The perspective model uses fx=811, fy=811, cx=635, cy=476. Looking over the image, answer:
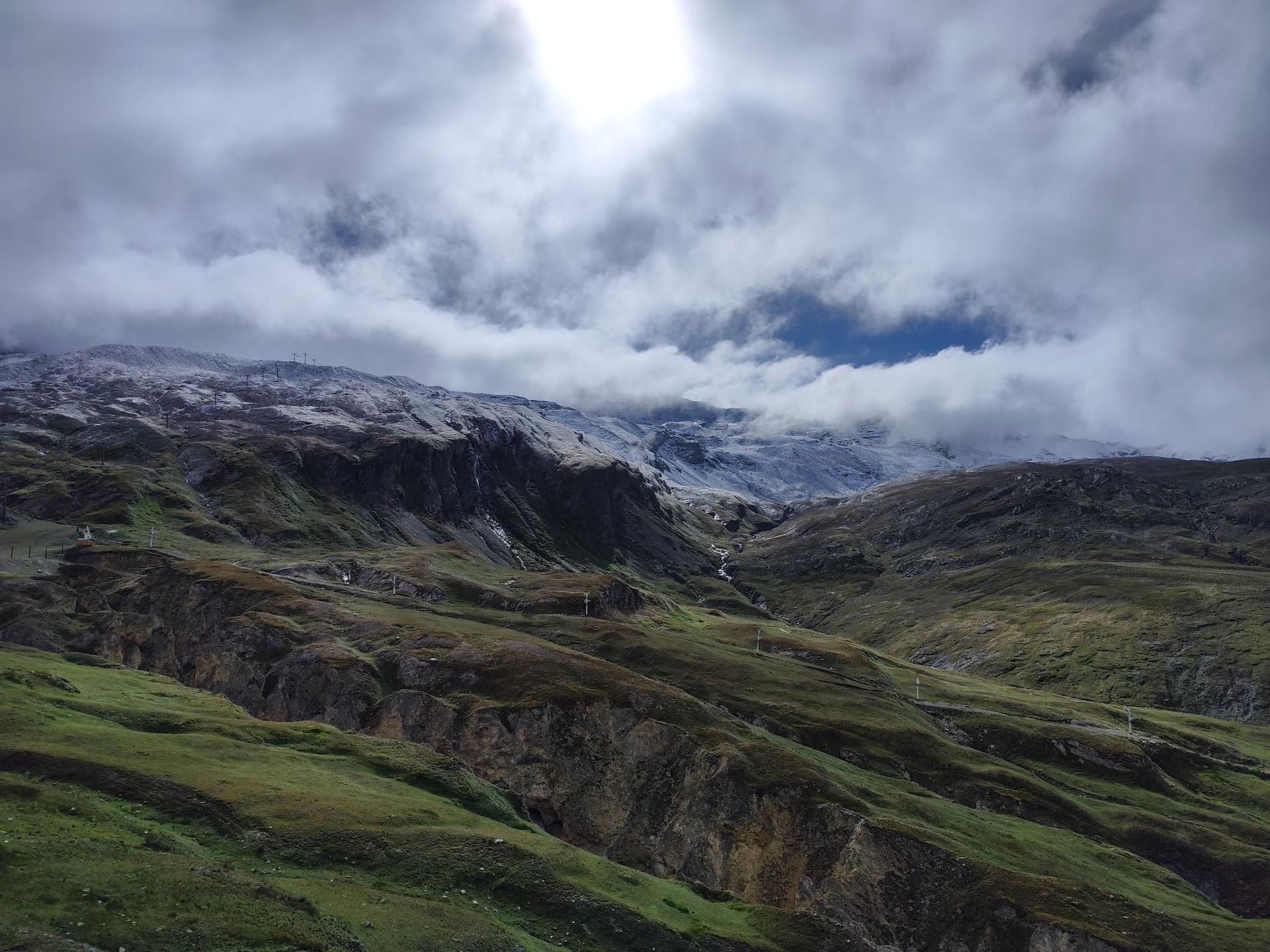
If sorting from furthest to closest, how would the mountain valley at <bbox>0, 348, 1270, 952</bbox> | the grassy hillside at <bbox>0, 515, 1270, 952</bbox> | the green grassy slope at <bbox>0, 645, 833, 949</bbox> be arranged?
the grassy hillside at <bbox>0, 515, 1270, 952</bbox> < the mountain valley at <bbox>0, 348, 1270, 952</bbox> < the green grassy slope at <bbox>0, 645, 833, 949</bbox>

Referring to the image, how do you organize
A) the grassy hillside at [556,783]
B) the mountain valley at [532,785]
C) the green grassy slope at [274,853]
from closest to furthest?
1. the green grassy slope at [274,853]
2. the mountain valley at [532,785]
3. the grassy hillside at [556,783]

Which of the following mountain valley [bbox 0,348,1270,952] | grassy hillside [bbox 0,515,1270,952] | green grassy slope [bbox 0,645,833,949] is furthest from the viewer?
grassy hillside [bbox 0,515,1270,952]

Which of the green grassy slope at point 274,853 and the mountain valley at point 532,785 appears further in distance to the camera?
the mountain valley at point 532,785

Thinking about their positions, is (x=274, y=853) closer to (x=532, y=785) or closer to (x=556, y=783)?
(x=532, y=785)

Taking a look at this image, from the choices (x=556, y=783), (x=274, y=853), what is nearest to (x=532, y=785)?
(x=556, y=783)

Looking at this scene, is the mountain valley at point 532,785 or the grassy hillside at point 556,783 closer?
the mountain valley at point 532,785

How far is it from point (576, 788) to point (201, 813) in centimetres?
5174

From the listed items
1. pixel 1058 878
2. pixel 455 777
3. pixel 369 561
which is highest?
pixel 369 561

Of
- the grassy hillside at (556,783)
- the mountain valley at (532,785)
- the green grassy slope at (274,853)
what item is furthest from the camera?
the grassy hillside at (556,783)

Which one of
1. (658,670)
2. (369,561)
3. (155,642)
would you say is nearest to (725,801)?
(658,670)

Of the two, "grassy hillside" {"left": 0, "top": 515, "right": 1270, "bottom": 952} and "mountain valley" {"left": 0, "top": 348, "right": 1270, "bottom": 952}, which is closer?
"mountain valley" {"left": 0, "top": 348, "right": 1270, "bottom": 952}

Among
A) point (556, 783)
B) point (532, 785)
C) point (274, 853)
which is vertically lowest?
point (532, 785)

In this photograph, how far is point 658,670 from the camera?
127 meters

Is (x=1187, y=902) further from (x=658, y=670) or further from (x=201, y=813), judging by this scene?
(x=201, y=813)
